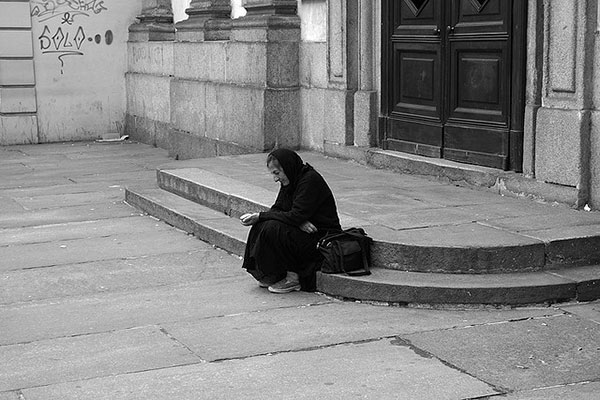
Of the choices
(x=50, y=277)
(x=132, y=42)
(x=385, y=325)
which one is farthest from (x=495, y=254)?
(x=132, y=42)

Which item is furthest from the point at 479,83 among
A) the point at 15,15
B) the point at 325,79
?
the point at 15,15

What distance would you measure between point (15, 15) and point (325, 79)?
730cm

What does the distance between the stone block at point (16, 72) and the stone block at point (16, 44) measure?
13 centimetres

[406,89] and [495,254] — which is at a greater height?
[406,89]

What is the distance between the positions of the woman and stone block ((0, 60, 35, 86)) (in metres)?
10.8

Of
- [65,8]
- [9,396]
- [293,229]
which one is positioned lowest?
[9,396]

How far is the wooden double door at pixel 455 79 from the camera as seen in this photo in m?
8.65

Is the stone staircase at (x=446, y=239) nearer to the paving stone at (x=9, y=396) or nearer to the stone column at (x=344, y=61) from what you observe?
the stone column at (x=344, y=61)

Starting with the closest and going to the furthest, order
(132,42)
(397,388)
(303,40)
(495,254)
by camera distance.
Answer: (397,388), (495,254), (303,40), (132,42)

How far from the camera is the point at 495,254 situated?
6562 mm

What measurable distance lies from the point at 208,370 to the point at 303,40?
22.7 ft

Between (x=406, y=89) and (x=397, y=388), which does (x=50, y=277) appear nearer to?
(x=397, y=388)

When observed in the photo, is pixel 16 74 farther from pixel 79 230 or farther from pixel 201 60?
pixel 79 230

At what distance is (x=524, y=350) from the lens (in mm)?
5500
